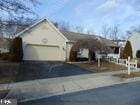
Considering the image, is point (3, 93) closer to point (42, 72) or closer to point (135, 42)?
point (42, 72)

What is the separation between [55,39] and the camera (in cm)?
3866

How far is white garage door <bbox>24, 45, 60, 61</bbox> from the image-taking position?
3617 centimetres

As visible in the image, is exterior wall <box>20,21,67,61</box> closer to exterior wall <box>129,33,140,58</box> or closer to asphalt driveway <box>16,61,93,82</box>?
asphalt driveway <box>16,61,93,82</box>

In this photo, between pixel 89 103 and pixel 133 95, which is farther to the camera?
pixel 133 95

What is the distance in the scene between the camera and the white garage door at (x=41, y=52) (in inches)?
1424

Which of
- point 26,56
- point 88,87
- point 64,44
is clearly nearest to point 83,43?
point 64,44

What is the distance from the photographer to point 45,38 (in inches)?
1490

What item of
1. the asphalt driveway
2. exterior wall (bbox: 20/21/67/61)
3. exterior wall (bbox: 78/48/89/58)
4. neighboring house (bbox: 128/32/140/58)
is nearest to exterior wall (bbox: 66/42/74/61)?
exterior wall (bbox: 20/21/67/61)

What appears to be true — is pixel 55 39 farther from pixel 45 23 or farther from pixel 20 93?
pixel 20 93

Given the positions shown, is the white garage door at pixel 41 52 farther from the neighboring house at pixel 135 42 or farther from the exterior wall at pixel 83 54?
the neighboring house at pixel 135 42

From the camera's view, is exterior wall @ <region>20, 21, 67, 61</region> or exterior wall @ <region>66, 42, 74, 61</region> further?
exterior wall @ <region>66, 42, 74, 61</region>

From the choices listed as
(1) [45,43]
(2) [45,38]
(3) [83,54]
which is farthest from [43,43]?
(3) [83,54]

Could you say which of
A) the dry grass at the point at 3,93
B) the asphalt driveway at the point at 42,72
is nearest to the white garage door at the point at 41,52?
the asphalt driveway at the point at 42,72

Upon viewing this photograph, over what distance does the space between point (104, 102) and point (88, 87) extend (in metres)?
5.50
